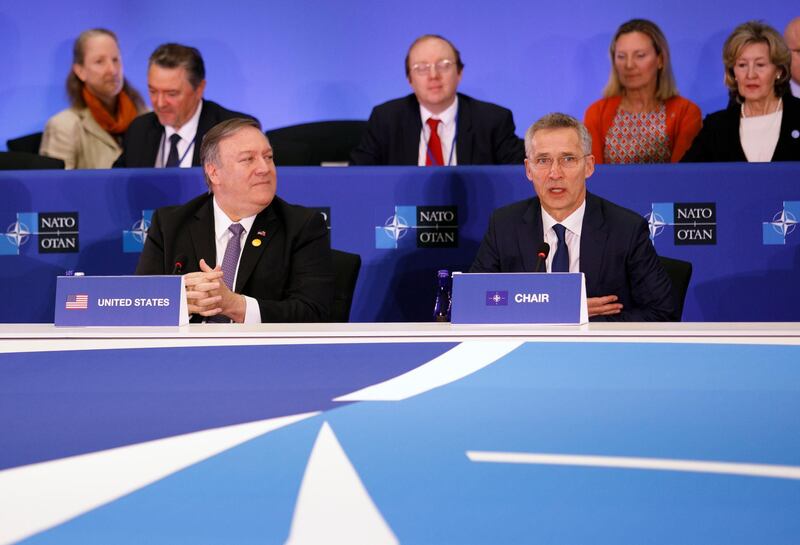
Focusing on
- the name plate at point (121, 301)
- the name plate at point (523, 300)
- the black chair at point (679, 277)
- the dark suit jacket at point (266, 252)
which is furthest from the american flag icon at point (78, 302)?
the black chair at point (679, 277)

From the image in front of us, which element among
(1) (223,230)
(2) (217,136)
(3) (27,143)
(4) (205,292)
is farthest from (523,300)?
(3) (27,143)

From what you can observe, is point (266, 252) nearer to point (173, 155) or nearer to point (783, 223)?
point (173, 155)

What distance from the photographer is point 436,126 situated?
4285mm

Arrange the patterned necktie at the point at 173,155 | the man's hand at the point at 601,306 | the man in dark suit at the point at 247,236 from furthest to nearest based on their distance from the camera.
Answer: the patterned necktie at the point at 173,155 < the man in dark suit at the point at 247,236 < the man's hand at the point at 601,306

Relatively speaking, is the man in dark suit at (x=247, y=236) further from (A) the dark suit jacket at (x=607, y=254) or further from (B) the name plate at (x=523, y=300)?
(B) the name plate at (x=523, y=300)

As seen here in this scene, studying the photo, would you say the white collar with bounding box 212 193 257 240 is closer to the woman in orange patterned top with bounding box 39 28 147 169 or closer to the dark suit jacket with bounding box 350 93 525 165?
the dark suit jacket with bounding box 350 93 525 165

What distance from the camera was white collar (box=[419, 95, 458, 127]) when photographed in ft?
14.0

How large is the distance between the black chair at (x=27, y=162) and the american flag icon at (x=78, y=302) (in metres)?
2.31

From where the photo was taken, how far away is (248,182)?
9.80ft

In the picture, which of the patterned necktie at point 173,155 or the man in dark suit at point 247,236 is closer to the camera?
the man in dark suit at point 247,236

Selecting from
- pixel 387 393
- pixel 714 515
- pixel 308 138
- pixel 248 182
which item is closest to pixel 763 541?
pixel 714 515

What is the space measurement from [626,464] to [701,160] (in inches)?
120

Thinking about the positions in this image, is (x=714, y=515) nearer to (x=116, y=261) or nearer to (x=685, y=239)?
(x=685, y=239)

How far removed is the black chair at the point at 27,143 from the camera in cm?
552
